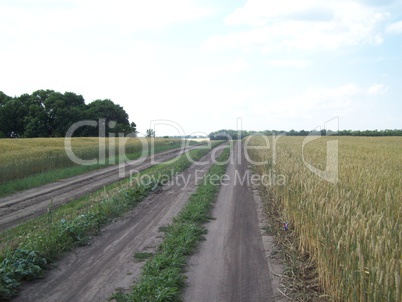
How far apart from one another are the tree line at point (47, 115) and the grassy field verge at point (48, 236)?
51.9 m

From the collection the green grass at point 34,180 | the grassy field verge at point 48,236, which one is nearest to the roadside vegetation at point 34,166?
the green grass at point 34,180

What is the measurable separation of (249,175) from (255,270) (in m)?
14.0

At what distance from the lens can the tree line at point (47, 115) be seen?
192 feet

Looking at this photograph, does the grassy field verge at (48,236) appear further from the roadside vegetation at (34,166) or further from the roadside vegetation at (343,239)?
the roadside vegetation at (34,166)

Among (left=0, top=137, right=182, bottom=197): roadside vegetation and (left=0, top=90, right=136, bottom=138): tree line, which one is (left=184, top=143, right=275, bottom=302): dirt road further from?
(left=0, top=90, right=136, bottom=138): tree line

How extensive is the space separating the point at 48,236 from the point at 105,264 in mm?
1667

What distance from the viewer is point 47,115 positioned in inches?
2432

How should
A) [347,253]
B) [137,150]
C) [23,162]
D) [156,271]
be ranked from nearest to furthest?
[347,253] → [156,271] → [23,162] → [137,150]

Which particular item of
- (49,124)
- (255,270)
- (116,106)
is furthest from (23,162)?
(116,106)

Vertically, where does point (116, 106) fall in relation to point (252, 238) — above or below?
above

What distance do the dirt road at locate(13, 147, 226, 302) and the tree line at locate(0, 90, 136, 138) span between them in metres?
54.2

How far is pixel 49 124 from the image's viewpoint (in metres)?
62.2

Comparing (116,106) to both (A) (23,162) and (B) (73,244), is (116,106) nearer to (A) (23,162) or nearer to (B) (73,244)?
(A) (23,162)

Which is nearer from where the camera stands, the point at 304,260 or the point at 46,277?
the point at 46,277
